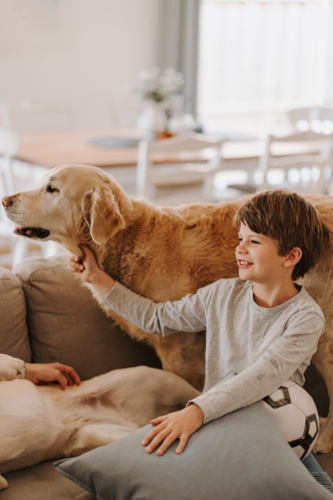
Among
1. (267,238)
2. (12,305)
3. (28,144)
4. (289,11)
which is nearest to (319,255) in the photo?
(267,238)

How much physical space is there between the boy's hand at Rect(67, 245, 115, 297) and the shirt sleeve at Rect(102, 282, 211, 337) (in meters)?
0.03

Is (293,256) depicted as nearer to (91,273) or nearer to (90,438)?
(91,273)

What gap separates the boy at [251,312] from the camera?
1105mm

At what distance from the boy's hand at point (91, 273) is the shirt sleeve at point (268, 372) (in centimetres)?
49

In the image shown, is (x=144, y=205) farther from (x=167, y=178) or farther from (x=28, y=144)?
(x=28, y=144)

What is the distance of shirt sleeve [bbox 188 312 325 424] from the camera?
1.09 meters

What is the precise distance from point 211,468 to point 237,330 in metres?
0.44

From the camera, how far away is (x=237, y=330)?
1346 mm

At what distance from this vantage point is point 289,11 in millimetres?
6484

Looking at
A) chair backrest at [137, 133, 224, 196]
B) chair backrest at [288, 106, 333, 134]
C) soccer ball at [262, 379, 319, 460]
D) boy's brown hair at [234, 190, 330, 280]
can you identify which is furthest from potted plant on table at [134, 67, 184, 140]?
soccer ball at [262, 379, 319, 460]

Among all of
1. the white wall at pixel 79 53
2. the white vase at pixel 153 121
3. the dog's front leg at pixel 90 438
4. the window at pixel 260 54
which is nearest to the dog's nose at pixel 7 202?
the dog's front leg at pixel 90 438

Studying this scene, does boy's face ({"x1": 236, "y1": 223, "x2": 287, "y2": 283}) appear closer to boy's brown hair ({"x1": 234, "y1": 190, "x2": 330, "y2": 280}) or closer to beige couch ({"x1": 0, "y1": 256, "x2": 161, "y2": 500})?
boy's brown hair ({"x1": 234, "y1": 190, "x2": 330, "y2": 280})

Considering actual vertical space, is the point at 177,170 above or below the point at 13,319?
above

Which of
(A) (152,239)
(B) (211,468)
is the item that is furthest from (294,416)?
(A) (152,239)
